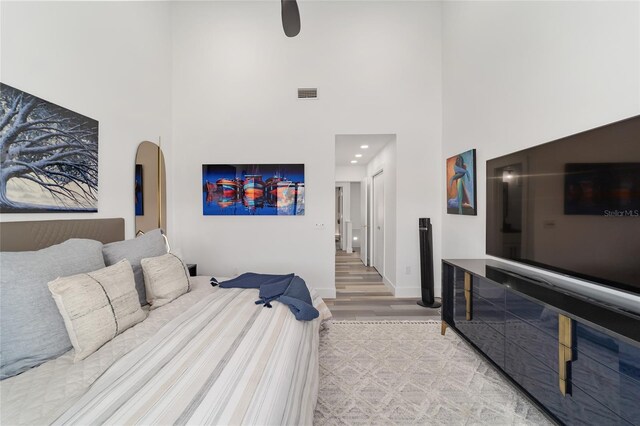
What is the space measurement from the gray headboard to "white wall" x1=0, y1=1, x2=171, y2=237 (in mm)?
81

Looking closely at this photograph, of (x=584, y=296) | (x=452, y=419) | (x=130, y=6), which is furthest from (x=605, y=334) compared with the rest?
(x=130, y=6)

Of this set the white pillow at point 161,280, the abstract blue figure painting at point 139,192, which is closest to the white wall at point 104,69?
the abstract blue figure painting at point 139,192

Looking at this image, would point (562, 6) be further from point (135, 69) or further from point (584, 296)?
point (135, 69)

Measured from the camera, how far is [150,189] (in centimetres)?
317

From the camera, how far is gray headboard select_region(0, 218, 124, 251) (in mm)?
1601

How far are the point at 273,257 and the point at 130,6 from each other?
3.40 metres

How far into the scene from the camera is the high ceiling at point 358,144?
3910 mm

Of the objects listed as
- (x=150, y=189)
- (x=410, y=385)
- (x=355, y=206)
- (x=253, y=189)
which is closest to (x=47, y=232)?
(x=150, y=189)

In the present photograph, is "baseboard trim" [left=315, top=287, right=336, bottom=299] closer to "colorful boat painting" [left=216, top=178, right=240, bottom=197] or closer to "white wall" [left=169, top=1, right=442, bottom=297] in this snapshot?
"white wall" [left=169, top=1, right=442, bottom=297]

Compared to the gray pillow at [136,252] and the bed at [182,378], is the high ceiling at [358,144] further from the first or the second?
the bed at [182,378]

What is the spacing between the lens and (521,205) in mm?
1981

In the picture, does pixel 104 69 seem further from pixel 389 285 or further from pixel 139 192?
pixel 389 285

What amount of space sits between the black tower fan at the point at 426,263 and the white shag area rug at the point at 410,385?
31.7 inches

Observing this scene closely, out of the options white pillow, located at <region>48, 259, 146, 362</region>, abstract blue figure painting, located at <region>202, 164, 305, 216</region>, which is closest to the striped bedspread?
white pillow, located at <region>48, 259, 146, 362</region>
